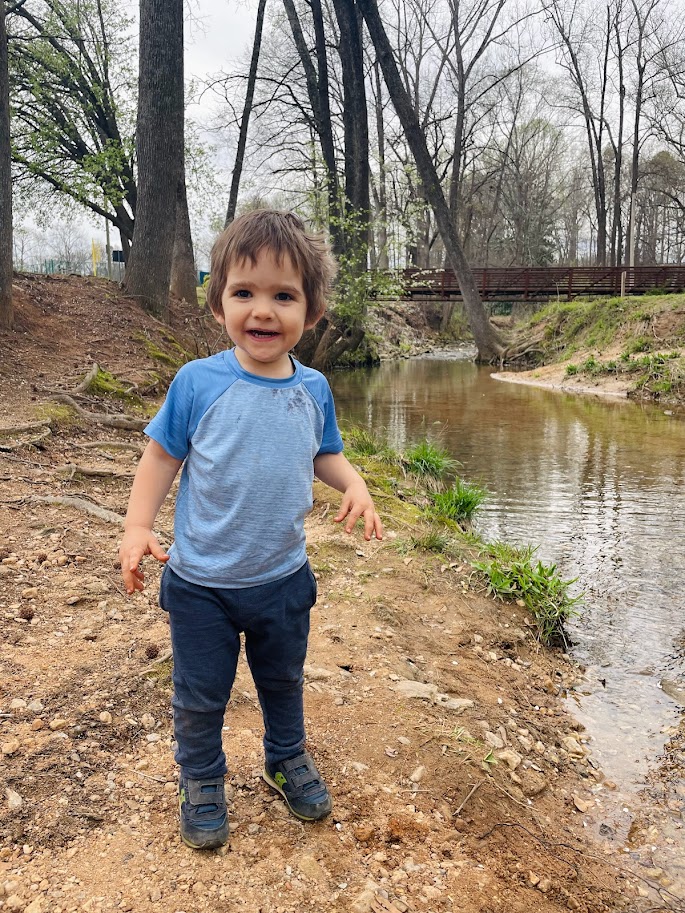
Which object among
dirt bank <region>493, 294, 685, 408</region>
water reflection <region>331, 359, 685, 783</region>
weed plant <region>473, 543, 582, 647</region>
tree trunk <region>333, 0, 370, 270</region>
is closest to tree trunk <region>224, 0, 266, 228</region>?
tree trunk <region>333, 0, 370, 270</region>

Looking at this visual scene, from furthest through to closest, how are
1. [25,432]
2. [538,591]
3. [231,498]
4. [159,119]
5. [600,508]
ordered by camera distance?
Answer: [159,119]
[600,508]
[25,432]
[538,591]
[231,498]

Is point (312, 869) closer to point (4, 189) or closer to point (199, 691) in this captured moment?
point (199, 691)

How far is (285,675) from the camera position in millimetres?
1999

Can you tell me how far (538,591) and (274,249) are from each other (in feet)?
9.84

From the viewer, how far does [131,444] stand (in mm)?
6172

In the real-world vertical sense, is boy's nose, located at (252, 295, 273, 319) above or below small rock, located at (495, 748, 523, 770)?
above

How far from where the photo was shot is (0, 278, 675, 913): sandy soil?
71.2 inches

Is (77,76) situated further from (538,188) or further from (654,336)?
(538,188)

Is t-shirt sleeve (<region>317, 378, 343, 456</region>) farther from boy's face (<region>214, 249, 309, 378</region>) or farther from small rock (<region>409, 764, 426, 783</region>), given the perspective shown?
small rock (<region>409, 764, 426, 783</region>)

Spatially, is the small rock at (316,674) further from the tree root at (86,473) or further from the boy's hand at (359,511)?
the tree root at (86,473)

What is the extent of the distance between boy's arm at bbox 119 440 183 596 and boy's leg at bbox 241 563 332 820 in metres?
0.28

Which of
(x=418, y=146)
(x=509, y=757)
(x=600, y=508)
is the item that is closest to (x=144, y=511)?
(x=509, y=757)

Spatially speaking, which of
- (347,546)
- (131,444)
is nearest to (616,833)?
Result: (347,546)

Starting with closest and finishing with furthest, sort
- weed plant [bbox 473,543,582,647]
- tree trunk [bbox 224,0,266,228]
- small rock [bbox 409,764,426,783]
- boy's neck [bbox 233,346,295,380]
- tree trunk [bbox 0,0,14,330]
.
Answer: boy's neck [bbox 233,346,295,380]
small rock [bbox 409,764,426,783]
weed plant [bbox 473,543,582,647]
tree trunk [bbox 0,0,14,330]
tree trunk [bbox 224,0,266,228]
